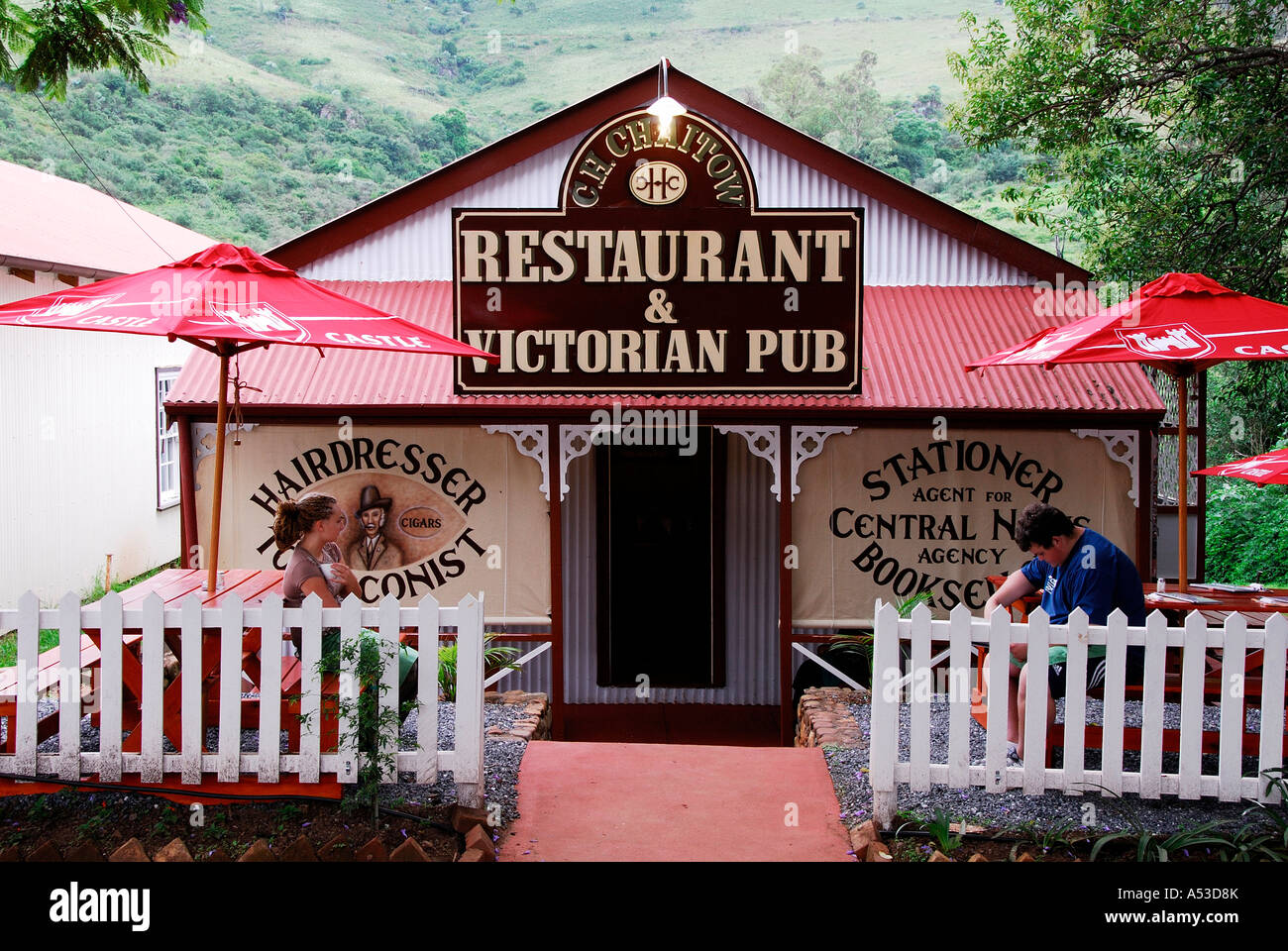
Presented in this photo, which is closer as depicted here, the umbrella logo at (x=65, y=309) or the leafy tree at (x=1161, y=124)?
the umbrella logo at (x=65, y=309)

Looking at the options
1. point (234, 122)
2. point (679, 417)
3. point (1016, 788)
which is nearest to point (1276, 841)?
point (1016, 788)

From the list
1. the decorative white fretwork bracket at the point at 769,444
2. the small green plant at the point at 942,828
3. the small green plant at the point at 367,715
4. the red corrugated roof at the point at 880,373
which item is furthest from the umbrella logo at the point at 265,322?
the small green plant at the point at 942,828

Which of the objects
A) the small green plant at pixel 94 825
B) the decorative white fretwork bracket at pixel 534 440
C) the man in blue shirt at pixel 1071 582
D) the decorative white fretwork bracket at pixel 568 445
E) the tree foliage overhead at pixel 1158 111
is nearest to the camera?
the small green plant at pixel 94 825

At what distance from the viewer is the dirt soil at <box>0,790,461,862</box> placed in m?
4.86

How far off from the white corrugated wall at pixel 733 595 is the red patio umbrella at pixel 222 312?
3.24 meters

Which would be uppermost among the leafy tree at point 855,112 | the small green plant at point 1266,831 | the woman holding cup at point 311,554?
the leafy tree at point 855,112

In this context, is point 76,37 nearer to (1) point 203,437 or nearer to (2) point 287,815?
(1) point 203,437

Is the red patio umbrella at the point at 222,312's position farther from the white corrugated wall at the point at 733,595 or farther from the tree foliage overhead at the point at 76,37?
the white corrugated wall at the point at 733,595

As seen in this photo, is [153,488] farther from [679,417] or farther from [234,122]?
[234,122]

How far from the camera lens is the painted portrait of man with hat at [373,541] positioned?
877 cm

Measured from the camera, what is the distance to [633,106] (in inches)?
381

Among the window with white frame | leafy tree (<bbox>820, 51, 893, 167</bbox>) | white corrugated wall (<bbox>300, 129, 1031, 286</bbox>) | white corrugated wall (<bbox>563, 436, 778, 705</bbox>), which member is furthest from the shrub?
leafy tree (<bbox>820, 51, 893, 167</bbox>)

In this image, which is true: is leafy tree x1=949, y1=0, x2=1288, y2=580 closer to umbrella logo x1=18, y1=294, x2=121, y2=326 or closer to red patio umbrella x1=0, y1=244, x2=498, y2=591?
red patio umbrella x1=0, y1=244, x2=498, y2=591

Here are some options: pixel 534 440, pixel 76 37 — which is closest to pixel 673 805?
pixel 534 440
